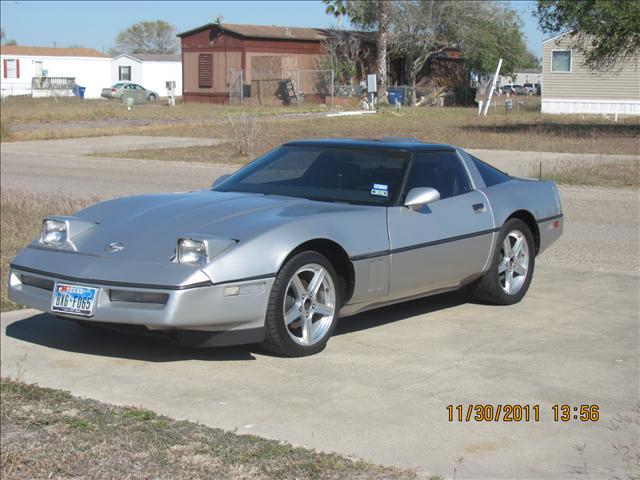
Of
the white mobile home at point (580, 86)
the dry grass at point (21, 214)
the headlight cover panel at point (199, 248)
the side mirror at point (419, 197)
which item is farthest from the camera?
the white mobile home at point (580, 86)

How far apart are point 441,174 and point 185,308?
256 cm

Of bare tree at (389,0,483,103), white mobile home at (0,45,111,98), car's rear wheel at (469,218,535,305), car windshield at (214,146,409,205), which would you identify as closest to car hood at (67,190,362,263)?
car windshield at (214,146,409,205)

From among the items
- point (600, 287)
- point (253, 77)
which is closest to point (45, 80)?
point (253, 77)

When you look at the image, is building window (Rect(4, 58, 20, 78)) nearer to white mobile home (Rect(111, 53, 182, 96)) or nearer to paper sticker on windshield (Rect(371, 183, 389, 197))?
white mobile home (Rect(111, 53, 182, 96))

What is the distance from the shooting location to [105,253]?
19.5ft

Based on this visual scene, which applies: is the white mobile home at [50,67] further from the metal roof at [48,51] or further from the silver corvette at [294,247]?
the silver corvette at [294,247]

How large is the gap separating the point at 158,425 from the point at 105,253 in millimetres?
1487

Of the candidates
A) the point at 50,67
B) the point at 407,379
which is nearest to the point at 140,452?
the point at 407,379

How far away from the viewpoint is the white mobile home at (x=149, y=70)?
80750 mm

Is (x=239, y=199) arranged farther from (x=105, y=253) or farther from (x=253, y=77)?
(x=253, y=77)

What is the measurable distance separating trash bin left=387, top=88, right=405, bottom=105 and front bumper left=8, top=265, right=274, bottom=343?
45.8m

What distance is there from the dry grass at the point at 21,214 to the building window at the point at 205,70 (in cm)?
4106

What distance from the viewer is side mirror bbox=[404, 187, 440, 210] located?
6.67 metres

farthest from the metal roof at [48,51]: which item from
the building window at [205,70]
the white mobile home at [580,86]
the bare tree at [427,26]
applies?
the white mobile home at [580,86]
